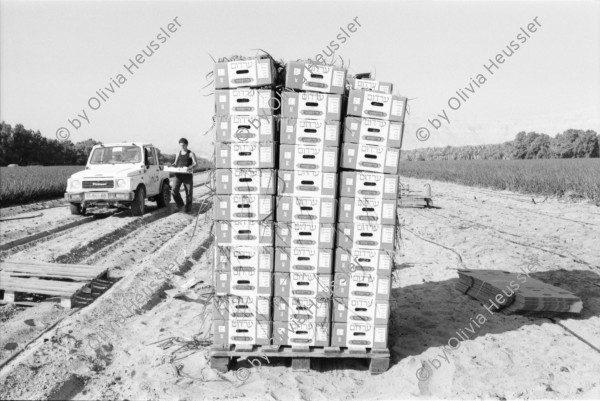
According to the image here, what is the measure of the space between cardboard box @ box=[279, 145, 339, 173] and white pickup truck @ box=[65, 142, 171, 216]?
916 centimetres

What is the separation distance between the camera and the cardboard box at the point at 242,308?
14.8ft

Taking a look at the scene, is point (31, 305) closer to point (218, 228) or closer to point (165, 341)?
point (165, 341)

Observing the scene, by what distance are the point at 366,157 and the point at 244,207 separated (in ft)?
4.28

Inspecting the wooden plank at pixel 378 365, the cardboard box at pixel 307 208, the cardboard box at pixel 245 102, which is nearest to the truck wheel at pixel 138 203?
the cardboard box at pixel 245 102

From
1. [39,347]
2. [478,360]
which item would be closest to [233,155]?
[39,347]

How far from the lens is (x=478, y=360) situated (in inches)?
184

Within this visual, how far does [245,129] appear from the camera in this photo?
444cm

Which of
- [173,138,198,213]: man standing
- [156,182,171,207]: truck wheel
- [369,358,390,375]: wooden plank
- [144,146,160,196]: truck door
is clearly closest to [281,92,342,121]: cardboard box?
[369,358,390,375]: wooden plank

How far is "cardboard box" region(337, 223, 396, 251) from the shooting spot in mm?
4465

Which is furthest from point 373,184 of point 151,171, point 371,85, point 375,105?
point 151,171

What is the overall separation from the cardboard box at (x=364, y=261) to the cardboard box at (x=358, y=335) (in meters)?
0.53

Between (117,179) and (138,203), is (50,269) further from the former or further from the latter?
(138,203)

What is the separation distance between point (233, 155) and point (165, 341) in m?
2.26

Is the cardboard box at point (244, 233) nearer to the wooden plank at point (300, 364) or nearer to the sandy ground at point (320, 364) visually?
the sandy ground at point (320, 364)
